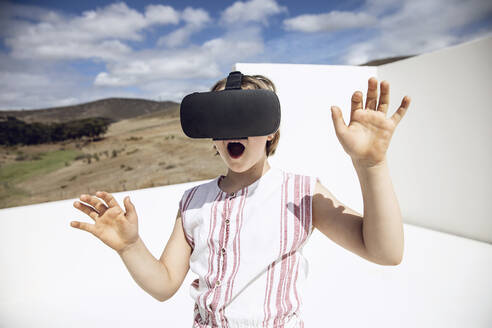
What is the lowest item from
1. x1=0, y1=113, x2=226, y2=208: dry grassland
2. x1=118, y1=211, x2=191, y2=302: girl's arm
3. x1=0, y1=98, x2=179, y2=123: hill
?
x1=118, y1=211, x2=191, y2=302: girl's arm

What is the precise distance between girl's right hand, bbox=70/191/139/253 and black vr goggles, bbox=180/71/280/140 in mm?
217

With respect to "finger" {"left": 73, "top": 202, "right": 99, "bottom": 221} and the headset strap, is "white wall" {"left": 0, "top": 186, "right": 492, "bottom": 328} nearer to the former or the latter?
"finger" {"left": 73, "top": 202, "right": 99, "bottom": 221}

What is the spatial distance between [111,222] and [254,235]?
0.29 metres

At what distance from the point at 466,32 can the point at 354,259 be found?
1830 inches

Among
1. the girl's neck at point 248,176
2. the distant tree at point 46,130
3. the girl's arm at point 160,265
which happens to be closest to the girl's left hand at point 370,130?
the girl's neck at point 248,176

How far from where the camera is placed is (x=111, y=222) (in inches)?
25.0

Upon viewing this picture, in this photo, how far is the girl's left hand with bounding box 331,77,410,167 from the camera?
0.53m

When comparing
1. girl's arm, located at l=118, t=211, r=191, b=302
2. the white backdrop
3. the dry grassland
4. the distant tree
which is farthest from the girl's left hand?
the distant tree

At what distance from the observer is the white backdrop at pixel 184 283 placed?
166 centimetres

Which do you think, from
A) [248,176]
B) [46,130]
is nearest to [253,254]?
[248,176]

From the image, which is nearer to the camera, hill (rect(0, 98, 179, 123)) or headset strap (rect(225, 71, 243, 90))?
headset strap (rect(225, 71, 243, 90))

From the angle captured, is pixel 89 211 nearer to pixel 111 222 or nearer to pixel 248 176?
pixel 111 222

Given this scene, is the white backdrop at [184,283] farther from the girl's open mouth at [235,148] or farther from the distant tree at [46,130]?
the distant tree at [46,130]

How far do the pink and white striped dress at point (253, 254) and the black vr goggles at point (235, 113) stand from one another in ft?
0.53
